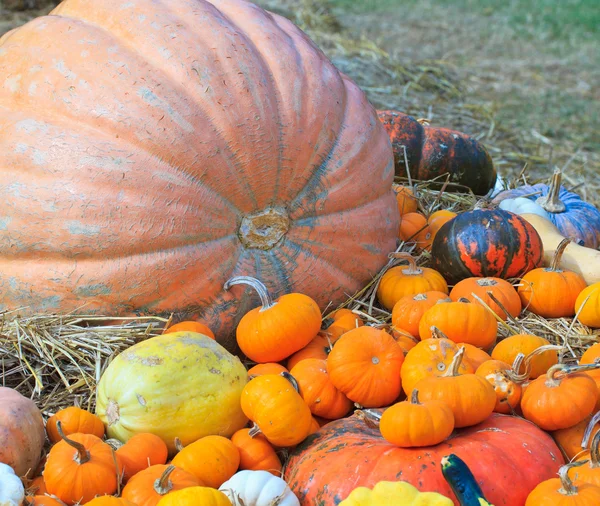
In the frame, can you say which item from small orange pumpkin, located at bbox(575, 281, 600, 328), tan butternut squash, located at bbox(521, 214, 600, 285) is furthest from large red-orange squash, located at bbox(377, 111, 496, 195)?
small orange pumpkin, located at bbox(575, 281, 600, 328)

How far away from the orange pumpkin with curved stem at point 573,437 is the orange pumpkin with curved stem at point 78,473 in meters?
1.49

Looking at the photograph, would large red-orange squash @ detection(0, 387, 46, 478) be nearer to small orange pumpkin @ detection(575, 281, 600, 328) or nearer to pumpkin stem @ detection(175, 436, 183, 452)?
pumpkin stem @ detection(175, 436, 183, 452)

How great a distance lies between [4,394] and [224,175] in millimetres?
1206

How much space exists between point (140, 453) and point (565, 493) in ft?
4.21

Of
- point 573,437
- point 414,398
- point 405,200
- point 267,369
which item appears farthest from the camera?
point 405,200

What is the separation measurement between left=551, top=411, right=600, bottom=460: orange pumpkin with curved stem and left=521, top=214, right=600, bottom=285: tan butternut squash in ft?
4.51

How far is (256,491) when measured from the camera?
6.98 ft

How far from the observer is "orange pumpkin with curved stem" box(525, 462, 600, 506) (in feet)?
6.57

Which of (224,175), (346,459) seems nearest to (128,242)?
(224,175)

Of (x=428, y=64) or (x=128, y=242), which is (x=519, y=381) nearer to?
(x=128, y=242)

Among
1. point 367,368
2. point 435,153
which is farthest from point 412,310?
point 435,153

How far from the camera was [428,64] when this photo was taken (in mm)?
→ 9031

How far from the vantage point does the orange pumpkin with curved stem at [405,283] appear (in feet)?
11.5

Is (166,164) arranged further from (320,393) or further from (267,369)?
(320,393)
